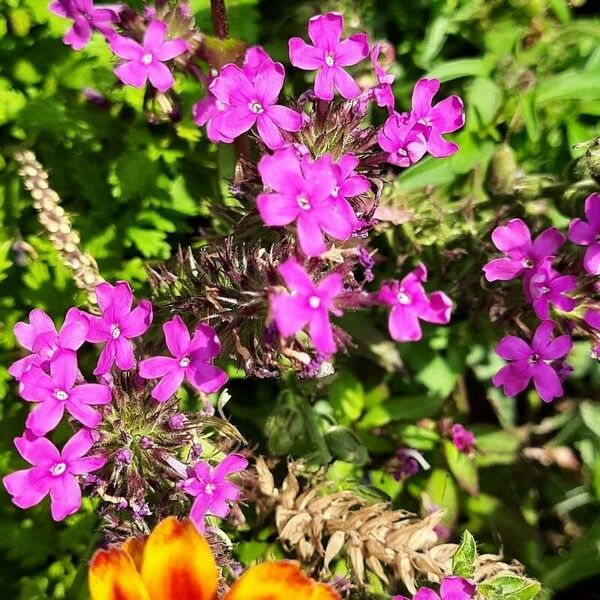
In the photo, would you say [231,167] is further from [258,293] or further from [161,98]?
[258,293]

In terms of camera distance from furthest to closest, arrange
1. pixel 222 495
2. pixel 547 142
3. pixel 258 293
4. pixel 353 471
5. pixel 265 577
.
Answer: pixel 547 142, pixel 353 471, pixel 222 495, pixel 258 293, pixel 265 577

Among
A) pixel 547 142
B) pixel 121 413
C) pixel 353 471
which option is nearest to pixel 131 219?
pixel 121 413

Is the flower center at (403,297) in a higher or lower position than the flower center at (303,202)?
lower

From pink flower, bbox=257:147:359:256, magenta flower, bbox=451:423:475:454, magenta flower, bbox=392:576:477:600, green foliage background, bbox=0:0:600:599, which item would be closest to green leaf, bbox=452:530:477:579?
magenta flower, bbox=392:576:477:600

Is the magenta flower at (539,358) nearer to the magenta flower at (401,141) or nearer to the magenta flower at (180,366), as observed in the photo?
the magenta flower at (401,141)

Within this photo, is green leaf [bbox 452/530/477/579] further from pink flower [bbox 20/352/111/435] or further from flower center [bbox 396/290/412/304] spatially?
pink flower [bbox 20/352/111/435]

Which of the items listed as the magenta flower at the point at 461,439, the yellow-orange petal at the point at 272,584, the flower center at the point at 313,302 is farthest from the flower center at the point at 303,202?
the magenta flower at the point at 461,439
